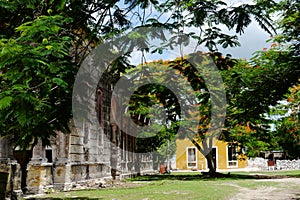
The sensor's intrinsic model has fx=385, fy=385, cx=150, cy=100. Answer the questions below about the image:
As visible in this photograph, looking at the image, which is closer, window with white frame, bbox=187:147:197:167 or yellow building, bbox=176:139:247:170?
yellow building, bbox=176:139:247:170

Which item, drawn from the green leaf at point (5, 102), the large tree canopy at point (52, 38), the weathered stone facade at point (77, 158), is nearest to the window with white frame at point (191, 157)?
the weathered stone facade at point (77, 158)

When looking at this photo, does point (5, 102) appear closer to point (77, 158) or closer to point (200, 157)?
point (77, 158)

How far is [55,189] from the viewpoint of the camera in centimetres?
1531

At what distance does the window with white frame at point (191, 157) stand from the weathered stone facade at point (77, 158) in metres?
11.8

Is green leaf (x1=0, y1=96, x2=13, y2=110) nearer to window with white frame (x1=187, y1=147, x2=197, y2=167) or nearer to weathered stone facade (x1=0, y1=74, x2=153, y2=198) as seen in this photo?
weathered stone facade (x1=0, y1=74, x2=153, y2=198)

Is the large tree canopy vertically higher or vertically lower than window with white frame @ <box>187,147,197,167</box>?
higher

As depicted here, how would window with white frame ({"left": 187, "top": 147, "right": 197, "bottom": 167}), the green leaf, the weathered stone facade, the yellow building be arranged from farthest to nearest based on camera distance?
window with white frame ({"left": 187, "top": 147, "right": 197, "bottom": 167}), the yellow building, the weathered stone facade, the green leaf

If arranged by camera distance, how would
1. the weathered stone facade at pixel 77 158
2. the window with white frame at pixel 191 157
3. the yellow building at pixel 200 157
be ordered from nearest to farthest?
the weathered stone facade at pixel 77 158
the yellow building at pixel 200 157
the window with white frame at pixel 191 157

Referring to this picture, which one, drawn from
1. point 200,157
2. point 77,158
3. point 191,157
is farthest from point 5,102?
point 191,157

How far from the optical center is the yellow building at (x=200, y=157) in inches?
1527

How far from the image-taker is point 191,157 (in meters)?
40.6

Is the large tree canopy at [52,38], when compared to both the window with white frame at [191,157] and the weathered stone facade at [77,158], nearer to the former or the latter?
the weathered stone facade at [77,158]

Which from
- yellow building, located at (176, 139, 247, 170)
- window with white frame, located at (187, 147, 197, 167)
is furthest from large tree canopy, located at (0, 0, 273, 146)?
window with white frame, located at (187, 147, 197, 167)

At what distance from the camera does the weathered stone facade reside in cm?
1257
